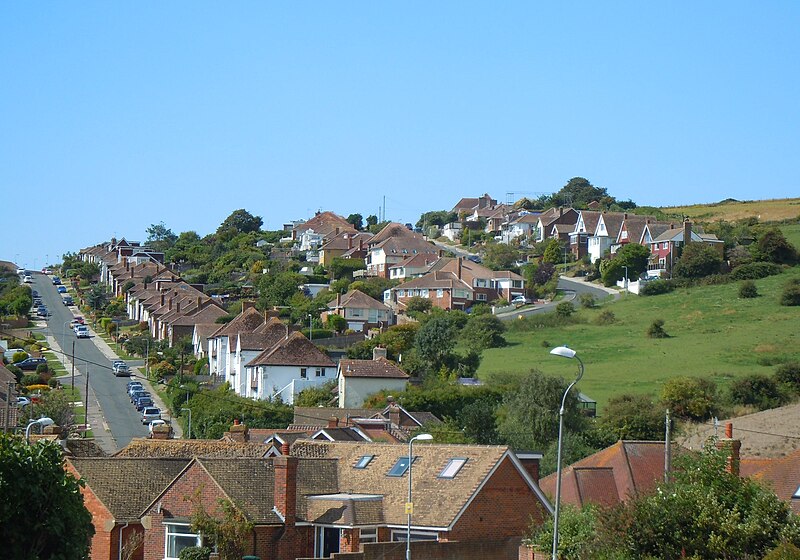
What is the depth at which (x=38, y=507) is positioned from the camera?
70.3 feet

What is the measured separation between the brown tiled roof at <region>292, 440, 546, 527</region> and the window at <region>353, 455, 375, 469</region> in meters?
0.11

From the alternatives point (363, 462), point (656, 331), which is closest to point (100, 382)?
point (656, 331)

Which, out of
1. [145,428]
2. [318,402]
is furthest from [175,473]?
[318,402]

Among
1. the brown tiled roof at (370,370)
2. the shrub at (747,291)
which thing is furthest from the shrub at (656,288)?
the brown tiled roof at (370,370)

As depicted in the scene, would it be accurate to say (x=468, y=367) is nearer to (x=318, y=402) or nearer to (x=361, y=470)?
(x=318, y=402)

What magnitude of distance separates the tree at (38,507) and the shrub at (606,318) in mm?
87709

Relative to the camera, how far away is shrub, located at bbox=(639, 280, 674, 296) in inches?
4697

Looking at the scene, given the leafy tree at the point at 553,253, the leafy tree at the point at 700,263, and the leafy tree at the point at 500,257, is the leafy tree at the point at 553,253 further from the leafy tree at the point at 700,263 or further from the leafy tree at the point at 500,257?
the leafy tree at the point at 700,263

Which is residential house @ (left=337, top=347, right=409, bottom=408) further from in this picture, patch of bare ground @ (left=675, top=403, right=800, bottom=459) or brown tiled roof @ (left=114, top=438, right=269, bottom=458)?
brown tiled roof @ (left=114, top=438, right=269, bottom=458)

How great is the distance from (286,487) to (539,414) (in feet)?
118

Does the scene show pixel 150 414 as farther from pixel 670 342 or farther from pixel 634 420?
pixel 670 342

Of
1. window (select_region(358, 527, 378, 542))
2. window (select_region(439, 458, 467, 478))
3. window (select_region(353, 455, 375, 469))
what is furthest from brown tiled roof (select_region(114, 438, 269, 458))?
window (select_region(439, 458, 467, 478))

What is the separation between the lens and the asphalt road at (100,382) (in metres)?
77.2

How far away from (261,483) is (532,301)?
9132 cm
